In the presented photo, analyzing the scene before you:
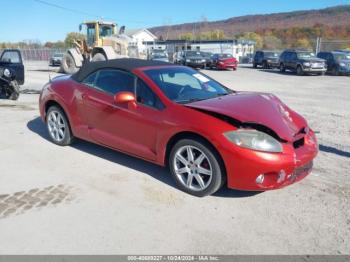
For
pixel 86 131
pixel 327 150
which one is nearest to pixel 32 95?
pixel 86 131

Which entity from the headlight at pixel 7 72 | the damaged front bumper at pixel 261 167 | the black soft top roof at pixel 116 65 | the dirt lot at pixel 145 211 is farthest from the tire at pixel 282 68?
the damaged front bumper at pixel 261 167

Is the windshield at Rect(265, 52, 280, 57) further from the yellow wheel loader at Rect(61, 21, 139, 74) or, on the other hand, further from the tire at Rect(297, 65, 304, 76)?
the yellow wheel loader at Rect(61, 21, 139, 74)

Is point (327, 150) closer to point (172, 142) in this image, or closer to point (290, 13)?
point (172, 142)

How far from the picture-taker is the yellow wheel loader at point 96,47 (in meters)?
21.8

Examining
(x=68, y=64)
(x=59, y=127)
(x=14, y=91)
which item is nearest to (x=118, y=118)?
(x=59, y=127)

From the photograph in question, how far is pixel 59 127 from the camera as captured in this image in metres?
6.18

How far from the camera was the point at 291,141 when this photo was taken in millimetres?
4121

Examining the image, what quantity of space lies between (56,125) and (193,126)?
3.03 m

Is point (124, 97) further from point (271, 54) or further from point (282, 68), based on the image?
point (271, 54)

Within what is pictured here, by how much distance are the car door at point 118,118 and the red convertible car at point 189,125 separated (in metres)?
0.01

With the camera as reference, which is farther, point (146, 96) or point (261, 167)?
point (146, 96)

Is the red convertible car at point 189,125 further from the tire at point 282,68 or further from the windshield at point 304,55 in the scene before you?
the tire at point 282,68

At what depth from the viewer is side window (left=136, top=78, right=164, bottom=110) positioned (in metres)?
4.61

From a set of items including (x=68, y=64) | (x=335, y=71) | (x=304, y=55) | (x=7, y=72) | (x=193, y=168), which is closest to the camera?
(x=193, y=168)
